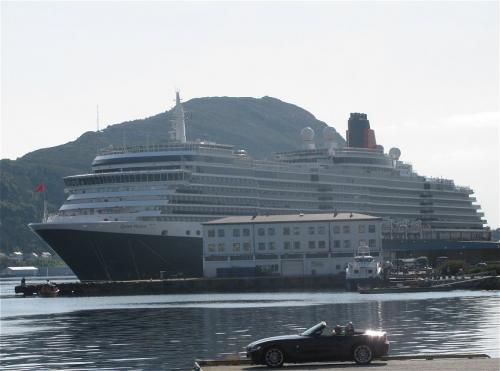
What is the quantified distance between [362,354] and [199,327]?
31.1 meters

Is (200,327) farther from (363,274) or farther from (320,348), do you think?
(363,274)

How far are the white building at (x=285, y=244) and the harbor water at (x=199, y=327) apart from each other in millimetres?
37496

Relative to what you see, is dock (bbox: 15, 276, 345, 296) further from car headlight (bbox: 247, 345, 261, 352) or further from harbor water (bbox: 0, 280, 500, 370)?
car headlight (bbox: 247, 345, 261, 352)

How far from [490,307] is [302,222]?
68.8m

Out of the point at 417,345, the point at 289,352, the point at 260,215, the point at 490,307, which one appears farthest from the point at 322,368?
the point at 260,215

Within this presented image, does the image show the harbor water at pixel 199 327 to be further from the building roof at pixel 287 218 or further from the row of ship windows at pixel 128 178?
the building roof at pixel 287 218

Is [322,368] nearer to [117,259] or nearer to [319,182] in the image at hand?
[117,259]

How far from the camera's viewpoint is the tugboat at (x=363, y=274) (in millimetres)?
132625

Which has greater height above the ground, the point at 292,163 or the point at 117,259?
the point at 292,163

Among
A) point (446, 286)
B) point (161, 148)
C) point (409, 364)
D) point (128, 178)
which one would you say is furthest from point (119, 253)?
point (409, 364)

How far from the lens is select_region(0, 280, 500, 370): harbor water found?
168 feet

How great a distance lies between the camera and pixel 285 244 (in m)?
153

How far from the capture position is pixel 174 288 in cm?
14075

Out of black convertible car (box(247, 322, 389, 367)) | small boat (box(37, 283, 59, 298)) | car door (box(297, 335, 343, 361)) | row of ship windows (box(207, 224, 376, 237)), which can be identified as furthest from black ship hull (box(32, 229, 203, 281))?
car door (box(297, 335, 343, 361))
